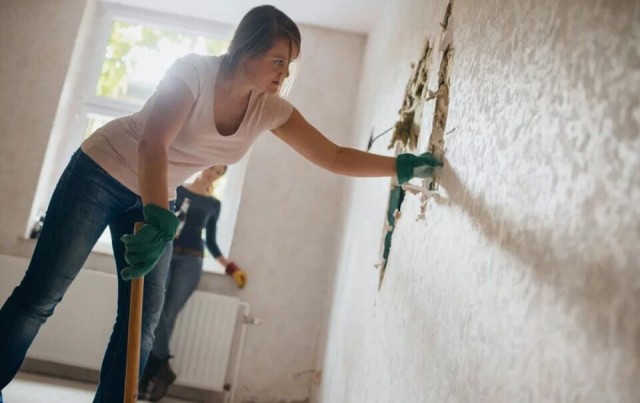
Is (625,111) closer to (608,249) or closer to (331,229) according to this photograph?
(608,249)

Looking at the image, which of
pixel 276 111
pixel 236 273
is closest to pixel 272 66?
pixel 276 111

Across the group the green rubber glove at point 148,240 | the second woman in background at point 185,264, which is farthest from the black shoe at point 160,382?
the green rubber glove at point 148,240

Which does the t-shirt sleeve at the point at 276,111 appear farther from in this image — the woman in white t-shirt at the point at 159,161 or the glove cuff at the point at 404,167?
the glove cuff at the point at 404,167

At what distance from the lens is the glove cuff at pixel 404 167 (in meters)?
1.05

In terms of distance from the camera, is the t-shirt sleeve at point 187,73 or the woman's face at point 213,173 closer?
the t-shirt sleeve at point 187,73

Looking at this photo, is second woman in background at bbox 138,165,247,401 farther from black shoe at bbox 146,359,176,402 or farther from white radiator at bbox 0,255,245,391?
white radiator at bbox 0,255,245,391

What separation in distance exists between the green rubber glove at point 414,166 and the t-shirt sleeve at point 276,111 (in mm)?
305

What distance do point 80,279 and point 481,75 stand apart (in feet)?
7.96

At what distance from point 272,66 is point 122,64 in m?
2.50

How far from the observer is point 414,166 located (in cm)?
105

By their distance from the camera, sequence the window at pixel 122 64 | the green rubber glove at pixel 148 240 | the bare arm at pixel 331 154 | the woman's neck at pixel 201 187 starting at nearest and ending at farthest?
the green rubber glove at pixel 148 240
the bare arm at pixel 331 154
the woman's neck at pixel 201 187
the window at pixel 122 64

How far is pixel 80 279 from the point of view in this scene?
267cm

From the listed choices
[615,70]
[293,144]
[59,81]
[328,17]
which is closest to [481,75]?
[615,70]

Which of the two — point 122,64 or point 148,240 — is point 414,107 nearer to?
point 148,240
